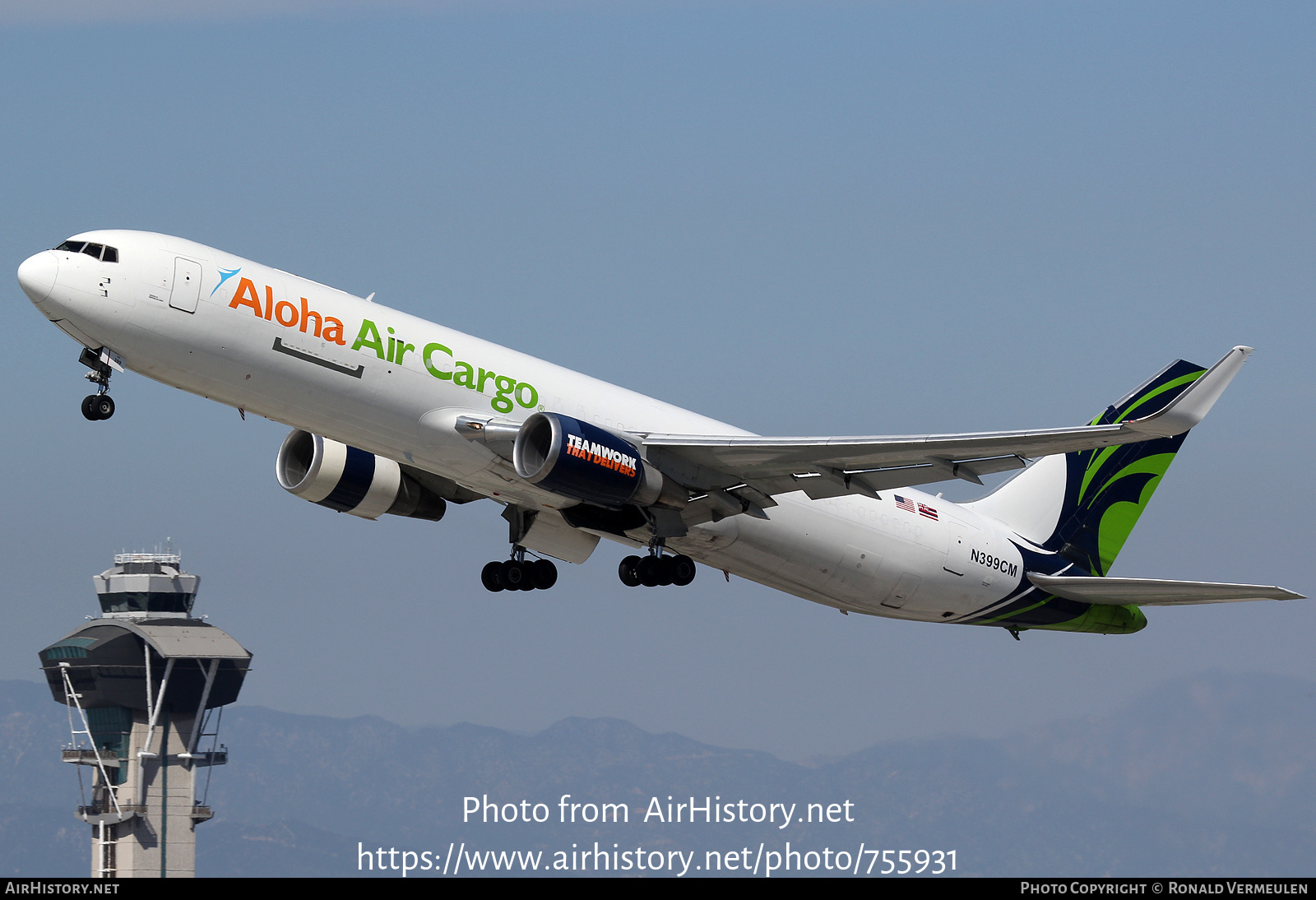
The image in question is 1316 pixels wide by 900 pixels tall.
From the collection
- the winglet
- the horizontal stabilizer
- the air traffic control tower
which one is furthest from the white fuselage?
the air traffic control tower

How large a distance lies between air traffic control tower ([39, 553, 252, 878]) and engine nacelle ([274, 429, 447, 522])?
267ft

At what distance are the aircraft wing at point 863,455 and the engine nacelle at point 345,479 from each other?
6.84m

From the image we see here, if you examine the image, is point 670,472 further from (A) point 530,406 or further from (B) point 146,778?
(B) point 146,778

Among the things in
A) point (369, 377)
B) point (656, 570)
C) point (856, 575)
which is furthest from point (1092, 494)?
point (369, 377)

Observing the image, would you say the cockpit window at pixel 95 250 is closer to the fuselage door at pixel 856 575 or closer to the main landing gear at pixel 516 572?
the main landing gear at pixel 516 572

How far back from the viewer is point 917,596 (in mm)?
38312

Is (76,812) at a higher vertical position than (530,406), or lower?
lower

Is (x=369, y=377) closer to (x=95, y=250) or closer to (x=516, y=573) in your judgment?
(x=95, y=250)

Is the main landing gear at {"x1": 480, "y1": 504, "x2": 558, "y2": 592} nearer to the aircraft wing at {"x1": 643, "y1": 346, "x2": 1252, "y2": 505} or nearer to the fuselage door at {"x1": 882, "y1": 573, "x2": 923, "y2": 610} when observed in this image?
the aircraft wing at {"x1": 643, "y1": 346, "x2": 1252, "y2": 505}

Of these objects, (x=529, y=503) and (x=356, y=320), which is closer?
(x=356, y=320)

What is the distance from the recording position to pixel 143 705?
370 ft
